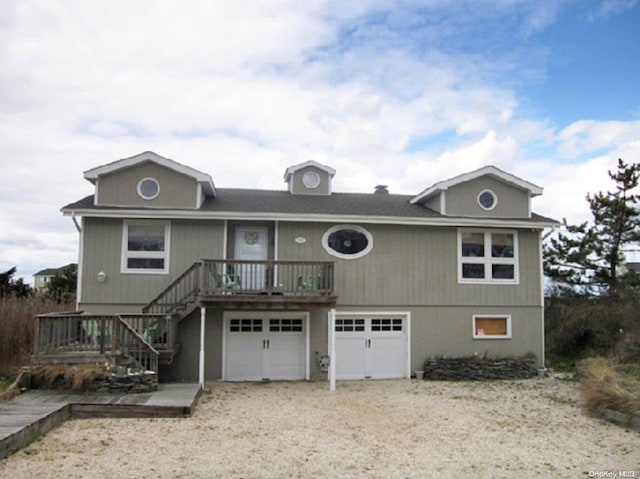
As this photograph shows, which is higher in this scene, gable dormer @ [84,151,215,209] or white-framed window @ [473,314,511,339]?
gable dormer @ [84,151,215,209]

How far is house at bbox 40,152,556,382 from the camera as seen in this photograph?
44.3 ft

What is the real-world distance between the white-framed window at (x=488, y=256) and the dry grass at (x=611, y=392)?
13.7 ft

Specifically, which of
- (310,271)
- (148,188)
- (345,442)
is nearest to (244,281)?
(310,271)

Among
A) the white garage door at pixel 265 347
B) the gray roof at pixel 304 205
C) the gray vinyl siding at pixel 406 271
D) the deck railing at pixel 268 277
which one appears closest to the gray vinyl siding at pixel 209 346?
the white garage door at pixel 265 347

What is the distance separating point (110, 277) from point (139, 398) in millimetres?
4487

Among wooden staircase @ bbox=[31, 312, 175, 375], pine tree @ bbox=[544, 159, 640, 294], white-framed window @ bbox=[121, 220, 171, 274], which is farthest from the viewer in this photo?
pine tree @ bbox=[544, 159, 640, 294]

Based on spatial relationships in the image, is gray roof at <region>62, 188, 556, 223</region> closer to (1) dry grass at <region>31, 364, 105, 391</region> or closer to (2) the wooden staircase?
(2) the wooden staircase

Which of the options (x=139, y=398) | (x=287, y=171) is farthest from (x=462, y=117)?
(x=139, y=398)

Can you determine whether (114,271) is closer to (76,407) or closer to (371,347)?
(76,407)

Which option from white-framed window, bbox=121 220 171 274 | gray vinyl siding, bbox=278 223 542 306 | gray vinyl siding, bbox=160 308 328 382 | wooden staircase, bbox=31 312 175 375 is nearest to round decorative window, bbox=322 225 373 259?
gray vinyl siding, bbox=278 223 542 306

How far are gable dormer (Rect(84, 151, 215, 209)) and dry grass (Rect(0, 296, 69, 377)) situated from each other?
177 inches

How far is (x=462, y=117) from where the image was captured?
15.1 m

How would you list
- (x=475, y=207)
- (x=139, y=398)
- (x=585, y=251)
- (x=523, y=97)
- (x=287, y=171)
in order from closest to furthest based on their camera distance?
(x=139, y=398), (x=523, y=97), (x=475, y=207), (x=287, y=171), (x=585, y=251)

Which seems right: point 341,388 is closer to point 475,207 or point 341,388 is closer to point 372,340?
point 372,340
